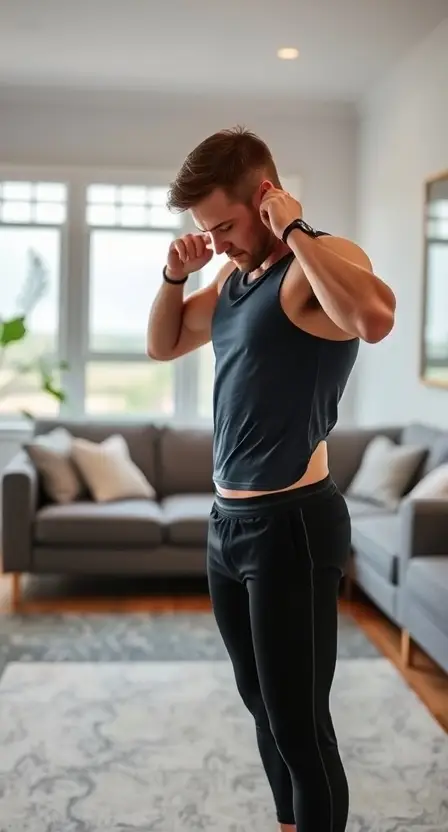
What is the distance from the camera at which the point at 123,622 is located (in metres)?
4.01

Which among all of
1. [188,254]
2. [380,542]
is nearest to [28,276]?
[380,542]

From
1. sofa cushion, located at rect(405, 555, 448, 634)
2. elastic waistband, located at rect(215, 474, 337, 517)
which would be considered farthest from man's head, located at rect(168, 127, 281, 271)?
sofa cushion, located at rect(405, 555, 448, 634)

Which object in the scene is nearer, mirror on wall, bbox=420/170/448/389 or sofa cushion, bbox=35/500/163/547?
sofa cushion, bbox=35/500/163/547

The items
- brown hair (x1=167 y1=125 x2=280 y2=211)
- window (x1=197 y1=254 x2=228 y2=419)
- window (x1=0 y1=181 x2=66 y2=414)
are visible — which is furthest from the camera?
window (x1=197 y1=254 x2=228 y2=419)

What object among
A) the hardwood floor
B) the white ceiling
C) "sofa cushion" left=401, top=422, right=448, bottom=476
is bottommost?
the hardwood floor

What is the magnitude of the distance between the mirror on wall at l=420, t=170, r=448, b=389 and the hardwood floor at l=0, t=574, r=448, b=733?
119 cm

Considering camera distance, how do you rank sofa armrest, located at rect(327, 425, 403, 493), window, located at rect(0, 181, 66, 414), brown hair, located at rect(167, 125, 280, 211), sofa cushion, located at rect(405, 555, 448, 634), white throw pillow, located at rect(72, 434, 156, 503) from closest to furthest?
brown hair, located at rect(167, 125, 280, 211)
sofa cushion, located at rect(405, 555, 448, 634)
white throw pillow, located at rect(72, 434, 156, 503)
sofa armrest, located at rect(327, 425, 403, 493)
window, located at rect(0, 181, 66, 414)

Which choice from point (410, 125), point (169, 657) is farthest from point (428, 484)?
point (410, 125)

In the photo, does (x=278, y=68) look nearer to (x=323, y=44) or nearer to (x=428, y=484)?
(x=323, y=44)

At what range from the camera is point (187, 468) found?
193 inches

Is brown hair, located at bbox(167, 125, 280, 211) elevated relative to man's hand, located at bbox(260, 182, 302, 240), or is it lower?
elevated

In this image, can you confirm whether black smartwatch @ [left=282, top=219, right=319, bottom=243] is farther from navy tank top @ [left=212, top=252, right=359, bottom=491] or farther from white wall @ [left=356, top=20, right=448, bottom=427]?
white wall @ [left=356, top=20, right=448, bottom=427]

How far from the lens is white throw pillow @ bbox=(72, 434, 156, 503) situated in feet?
14.9

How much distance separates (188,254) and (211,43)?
10.9 feet
